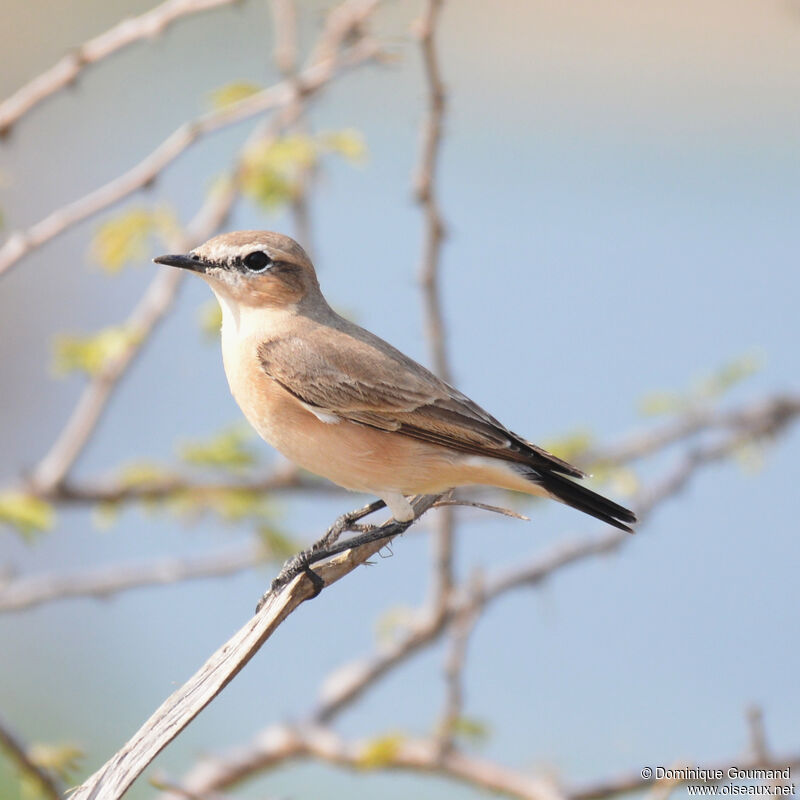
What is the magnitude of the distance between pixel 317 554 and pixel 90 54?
177cm

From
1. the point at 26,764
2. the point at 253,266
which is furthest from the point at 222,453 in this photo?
the point at 26,764

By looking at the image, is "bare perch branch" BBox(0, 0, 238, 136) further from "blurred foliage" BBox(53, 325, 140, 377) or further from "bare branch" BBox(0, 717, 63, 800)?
"bare branch" BBox(0, 717, 63, 800)

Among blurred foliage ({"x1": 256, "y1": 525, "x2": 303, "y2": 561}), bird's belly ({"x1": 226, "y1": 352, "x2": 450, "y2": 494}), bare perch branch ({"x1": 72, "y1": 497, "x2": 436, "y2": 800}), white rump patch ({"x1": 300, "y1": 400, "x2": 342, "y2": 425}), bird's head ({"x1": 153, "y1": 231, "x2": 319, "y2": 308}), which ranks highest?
bird's head ({"x1": 153, "y1": 231, "x2": 319, "y2": 308})

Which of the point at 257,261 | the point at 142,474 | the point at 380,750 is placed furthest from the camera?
the point at 142,474

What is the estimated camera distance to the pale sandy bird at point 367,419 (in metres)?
3.51

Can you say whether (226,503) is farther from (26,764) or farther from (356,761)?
(26,764)

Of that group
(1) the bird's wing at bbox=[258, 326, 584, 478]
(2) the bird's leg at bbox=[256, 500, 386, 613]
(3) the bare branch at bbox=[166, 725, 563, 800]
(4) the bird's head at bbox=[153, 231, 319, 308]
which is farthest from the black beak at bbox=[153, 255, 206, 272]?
(3) the bare branch at bbox=[166, 725, 563, 800]

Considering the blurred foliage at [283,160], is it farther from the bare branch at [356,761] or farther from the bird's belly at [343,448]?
the bare branch at [356,761]

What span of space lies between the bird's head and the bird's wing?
0.22 m

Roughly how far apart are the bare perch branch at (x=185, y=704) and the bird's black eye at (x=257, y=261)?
132cm

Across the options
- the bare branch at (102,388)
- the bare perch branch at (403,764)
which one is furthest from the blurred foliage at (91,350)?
the bare perch branch at (403,764)

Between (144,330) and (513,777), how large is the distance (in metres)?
2.17

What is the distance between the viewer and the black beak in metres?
3.56

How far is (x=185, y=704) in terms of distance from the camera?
8.22 feet
